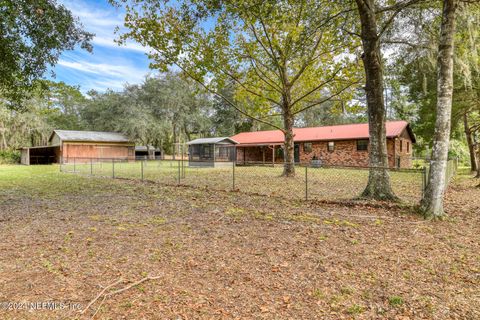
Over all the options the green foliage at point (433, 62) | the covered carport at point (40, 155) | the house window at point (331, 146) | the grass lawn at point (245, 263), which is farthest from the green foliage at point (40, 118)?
the green foliage at point (433, 62)

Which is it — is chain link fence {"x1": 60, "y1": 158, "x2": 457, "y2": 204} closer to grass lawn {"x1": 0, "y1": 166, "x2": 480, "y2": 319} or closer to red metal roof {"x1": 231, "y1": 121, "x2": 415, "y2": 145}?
grass lawn {"x1": 0, "y1": 166, "x2": 480, "y2": 319}

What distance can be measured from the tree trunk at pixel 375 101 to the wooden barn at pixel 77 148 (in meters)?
28.5

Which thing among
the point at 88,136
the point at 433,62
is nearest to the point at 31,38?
the point at 433,62

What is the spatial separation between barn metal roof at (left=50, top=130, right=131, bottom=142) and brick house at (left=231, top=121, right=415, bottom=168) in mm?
16324

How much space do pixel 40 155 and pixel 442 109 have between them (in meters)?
37.8

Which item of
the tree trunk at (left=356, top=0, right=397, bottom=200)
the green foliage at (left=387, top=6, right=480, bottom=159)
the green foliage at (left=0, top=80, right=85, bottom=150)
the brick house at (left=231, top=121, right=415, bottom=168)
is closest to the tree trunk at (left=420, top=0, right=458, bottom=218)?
the tree trunk at (left=356, top=0, right=397, bottom=200)

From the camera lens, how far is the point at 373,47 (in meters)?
6.96

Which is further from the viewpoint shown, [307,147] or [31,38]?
[307,147]

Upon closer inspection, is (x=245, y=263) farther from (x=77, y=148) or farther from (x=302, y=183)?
(x=77, y=148)

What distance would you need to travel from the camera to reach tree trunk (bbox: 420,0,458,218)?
5.32 metres

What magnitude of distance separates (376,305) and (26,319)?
9.55 ft

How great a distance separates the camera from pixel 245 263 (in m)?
3.42

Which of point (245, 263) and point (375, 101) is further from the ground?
point (375, 101)

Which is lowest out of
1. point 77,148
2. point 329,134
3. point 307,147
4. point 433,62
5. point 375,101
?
point 307,147
